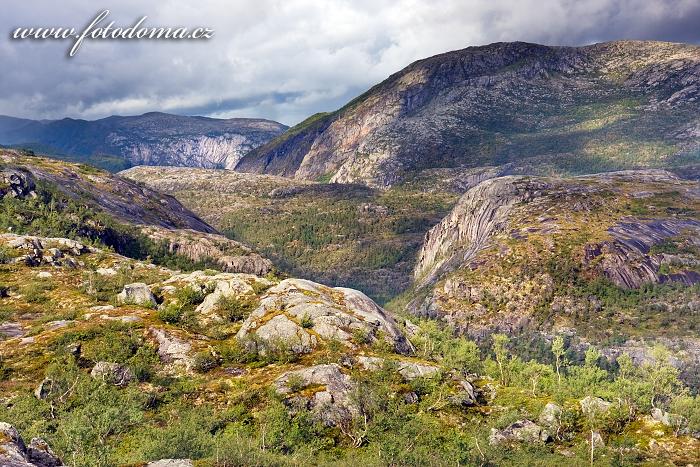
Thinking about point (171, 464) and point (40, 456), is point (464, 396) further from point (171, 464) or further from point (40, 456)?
point (40, 456)

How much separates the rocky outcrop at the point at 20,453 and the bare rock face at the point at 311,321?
73.4 m

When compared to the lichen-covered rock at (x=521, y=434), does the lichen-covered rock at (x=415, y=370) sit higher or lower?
higher

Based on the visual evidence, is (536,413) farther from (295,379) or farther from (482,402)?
(295,379)

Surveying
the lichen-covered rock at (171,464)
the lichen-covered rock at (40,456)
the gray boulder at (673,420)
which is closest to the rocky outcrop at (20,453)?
the lichen-covered rock at (40,456)

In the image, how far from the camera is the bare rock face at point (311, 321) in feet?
349

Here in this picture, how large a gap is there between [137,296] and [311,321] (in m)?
47.6

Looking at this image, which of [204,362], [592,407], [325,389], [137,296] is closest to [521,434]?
[592,407]

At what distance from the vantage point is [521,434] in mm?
85312

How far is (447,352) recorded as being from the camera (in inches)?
5281

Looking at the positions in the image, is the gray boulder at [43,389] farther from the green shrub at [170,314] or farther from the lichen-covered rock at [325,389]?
the lichen-covered rock at [325,389]

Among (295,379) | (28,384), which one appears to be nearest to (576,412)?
(295,379)

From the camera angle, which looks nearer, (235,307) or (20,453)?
(20,453)

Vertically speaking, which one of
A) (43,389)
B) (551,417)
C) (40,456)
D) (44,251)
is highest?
(44,251)

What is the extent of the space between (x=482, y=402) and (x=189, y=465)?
79.0m
